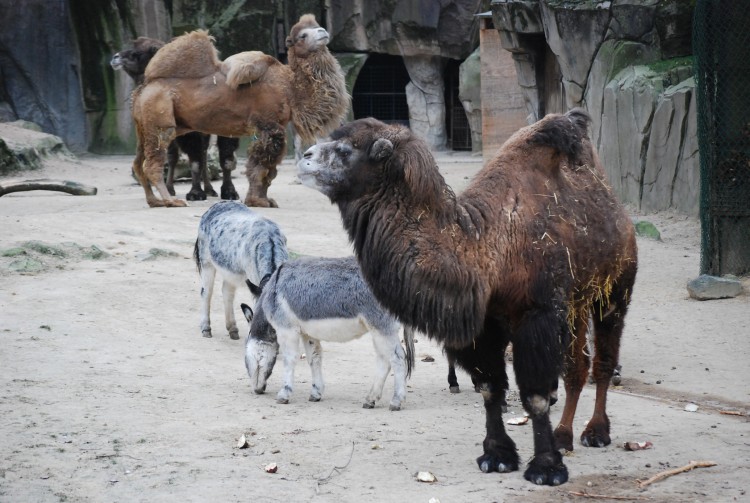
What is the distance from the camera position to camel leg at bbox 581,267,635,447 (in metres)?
5.41

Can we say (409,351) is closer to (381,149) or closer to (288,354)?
(288,354)

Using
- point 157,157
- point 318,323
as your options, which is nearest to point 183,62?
point 157,157

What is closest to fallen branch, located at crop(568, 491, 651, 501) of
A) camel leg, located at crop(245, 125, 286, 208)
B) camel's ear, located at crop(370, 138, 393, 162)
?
camel's ear, located at crop(370, 138, 393, 162)

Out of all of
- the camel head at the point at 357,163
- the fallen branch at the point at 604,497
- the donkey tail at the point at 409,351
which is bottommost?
the fallen branch at the point at 604,497

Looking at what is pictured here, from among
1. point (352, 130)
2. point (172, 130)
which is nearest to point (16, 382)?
point (352, 130)

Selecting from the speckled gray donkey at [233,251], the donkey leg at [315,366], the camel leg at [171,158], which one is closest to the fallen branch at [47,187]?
the camel leg at [171,158]

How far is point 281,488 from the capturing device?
4688mm

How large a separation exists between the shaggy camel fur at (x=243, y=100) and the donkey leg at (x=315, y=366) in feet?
23.4

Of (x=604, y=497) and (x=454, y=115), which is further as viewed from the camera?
(x=454, y=115)

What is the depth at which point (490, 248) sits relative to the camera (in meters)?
4.64

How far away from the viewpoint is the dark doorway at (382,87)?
26.3m

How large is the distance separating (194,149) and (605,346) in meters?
10.3

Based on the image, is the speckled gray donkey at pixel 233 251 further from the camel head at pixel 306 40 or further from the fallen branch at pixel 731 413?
the camel head at pixel 306 40

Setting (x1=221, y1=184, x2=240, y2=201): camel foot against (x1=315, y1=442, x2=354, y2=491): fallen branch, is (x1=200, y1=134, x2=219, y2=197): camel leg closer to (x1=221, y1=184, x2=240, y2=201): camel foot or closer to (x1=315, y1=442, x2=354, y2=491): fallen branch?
(x1=221, y1=184, x2=240, y2=201): camel foot
